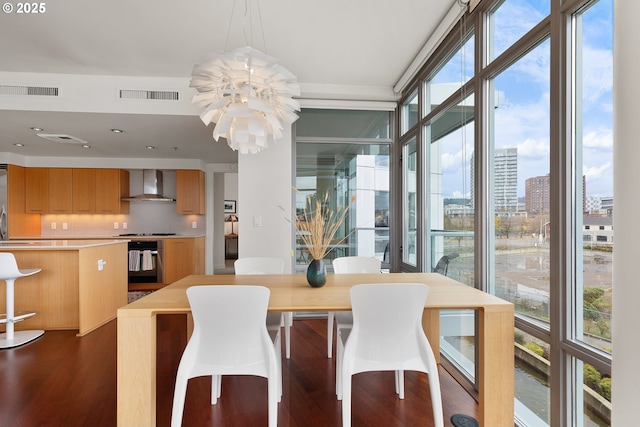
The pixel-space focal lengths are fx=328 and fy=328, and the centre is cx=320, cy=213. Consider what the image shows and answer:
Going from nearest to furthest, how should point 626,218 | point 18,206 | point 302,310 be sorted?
point 626,218 < point 302,310 < point 18,206

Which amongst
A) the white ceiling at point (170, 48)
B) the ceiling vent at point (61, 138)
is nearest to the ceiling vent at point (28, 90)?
the white ceiling at point (170, 48)

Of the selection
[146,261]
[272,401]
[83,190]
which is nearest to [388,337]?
[272,401]

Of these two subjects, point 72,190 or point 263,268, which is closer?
point 263,268

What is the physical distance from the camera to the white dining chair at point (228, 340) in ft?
5.04

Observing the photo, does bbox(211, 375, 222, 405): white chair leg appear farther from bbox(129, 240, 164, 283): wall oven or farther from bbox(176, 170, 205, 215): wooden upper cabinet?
bbox(176, 170, 205, 215): wooden upper cabinet

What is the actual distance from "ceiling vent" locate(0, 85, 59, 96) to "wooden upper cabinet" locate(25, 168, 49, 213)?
3.12 m

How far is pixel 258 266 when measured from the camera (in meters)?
2.86

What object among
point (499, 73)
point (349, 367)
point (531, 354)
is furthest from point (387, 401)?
point (499, 73)

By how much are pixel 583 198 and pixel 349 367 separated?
1.35m

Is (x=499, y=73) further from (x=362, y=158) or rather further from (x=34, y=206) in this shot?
(x=34, y=206)

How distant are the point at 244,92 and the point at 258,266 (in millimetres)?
1590

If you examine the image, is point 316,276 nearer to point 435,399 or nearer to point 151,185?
point 435,399

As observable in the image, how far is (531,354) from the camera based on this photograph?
5.88 feet

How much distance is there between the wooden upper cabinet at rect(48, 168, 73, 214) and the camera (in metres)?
5.86
